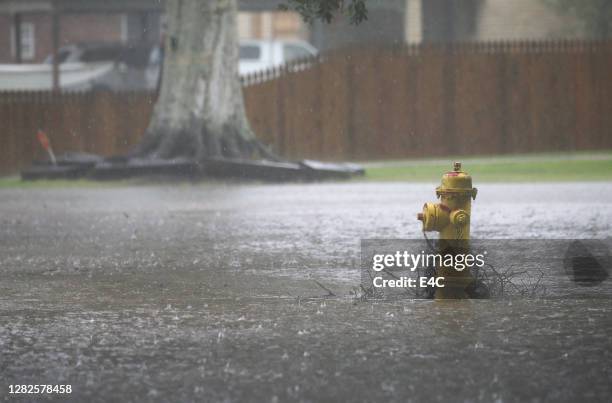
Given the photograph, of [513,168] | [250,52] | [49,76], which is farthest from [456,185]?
[250,52]

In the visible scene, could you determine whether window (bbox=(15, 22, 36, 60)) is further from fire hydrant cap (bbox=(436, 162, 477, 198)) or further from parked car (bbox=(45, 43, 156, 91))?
fire hydrant cap (bbox=(436, 162, 477, 198))

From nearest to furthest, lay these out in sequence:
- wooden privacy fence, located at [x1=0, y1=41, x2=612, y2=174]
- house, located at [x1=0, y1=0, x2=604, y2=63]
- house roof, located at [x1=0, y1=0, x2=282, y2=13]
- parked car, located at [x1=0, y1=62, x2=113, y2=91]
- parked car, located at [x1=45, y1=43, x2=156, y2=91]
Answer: wooden privacy fence, located at [x1=0, y1=41, x2=612, y2=174] < house, located at [x1=0, y1=0, x2=604, y2=63] < parked car, located at [x1=0, y1=62, x2=113, y2=91] < parked car, located at [x1=45, y1=43, x2=156, y2=91] < house roof, located at [x1=0, y1=0, x2=282, y2=13]

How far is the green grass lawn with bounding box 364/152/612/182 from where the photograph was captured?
845 inches

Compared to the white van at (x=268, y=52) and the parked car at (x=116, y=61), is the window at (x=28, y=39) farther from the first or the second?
the white van at (x=268, y=52)

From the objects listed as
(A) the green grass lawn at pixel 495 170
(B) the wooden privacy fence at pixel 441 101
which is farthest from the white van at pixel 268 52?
(A) the green grass lawn at pixel 495 170

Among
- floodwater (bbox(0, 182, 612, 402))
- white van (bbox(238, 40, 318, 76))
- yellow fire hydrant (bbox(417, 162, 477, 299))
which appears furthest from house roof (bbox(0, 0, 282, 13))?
yellow fire hydrant (bbox(417, 162, 477, 299))

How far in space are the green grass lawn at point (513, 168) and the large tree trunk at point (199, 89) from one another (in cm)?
243

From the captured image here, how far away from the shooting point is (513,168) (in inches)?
920

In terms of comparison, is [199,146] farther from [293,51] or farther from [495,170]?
[293,51]

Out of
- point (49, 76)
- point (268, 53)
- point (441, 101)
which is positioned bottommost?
point (441, 101)

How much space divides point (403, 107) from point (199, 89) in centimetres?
531

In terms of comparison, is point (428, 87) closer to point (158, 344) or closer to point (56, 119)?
point (56, 119)

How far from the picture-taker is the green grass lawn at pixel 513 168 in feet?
70.4

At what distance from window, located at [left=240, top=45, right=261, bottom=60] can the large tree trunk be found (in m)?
15.5
